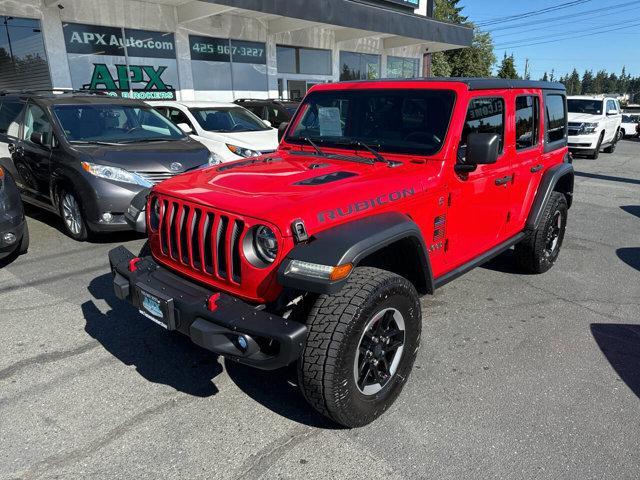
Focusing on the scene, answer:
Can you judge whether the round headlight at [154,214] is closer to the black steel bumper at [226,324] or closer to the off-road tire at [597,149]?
the black steel bumper at [226,324]

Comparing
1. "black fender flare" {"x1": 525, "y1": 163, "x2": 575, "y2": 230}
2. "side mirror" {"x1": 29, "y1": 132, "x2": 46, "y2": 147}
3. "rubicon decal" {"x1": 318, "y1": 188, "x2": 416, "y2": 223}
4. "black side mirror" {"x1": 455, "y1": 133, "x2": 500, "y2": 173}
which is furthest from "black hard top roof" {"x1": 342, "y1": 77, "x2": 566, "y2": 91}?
"side mirror" {"x1": 29, "y1": 132, "x2": 46, "y2": 147}

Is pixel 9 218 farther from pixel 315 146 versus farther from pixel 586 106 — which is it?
pixel 586 106

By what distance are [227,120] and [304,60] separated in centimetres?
983

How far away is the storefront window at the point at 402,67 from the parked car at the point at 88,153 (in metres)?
16.9

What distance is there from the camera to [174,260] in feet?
9.37

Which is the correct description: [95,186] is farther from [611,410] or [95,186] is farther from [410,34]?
[410,34]

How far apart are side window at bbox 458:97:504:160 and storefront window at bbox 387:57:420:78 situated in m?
18.7

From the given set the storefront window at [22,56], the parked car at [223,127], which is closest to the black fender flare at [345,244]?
the parked car at [223,127]

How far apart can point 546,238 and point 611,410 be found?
7.07 ft

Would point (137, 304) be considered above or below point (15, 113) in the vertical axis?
below

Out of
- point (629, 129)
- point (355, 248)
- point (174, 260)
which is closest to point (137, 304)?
point (174, 260)

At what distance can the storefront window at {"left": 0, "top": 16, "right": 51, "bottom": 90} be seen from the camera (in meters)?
11.3

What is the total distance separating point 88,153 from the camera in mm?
5516

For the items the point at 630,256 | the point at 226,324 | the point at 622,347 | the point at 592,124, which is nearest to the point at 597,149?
the point at 592,124
